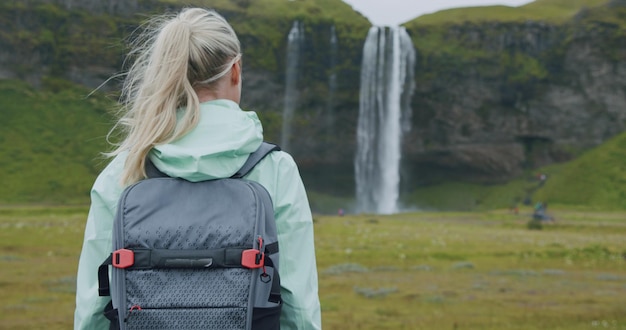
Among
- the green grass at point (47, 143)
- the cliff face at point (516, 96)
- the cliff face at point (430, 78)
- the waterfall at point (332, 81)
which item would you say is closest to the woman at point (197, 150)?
the green grass at point (47, 143)

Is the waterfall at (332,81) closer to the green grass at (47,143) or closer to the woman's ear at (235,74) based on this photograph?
the green grass at (47,143)

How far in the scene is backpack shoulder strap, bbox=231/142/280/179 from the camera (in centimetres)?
383

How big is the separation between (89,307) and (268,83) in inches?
4248

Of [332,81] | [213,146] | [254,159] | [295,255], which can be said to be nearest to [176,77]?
[213,146]

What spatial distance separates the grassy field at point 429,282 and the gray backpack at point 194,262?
10615mm

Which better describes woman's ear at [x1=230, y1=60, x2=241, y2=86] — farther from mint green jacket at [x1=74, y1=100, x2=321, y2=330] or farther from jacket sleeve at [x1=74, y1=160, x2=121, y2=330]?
jacket sleeve at [x1=74, y1=160, x2=121, y2=330]

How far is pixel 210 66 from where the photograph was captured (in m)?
4.00

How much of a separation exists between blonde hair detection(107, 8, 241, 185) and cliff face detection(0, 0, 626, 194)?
340 feet

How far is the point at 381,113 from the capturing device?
106062 millimetres

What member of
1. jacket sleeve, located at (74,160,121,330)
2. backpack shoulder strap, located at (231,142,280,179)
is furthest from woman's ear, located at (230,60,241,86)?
jacket sleeve, located at (74,160,121,330)

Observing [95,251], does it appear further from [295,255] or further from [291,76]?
[291,76]

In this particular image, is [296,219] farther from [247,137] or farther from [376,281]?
[376,281]

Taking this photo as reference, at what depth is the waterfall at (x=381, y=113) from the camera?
346 ft

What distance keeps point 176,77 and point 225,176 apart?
1.94 feet
